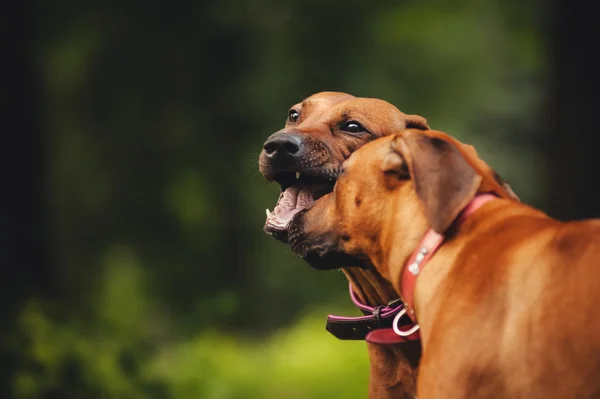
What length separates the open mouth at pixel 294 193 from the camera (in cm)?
487

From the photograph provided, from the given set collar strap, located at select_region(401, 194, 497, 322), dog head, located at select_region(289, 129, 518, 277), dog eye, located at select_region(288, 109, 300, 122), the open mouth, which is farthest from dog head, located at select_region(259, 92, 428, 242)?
collar strap, located at select_region(401, 194, 497, 322)

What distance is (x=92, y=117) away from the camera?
49.0 ft

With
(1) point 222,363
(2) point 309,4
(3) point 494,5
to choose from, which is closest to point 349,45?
(2) point 309,4

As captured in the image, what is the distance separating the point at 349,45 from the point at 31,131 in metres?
6.31

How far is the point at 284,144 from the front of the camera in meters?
5.05

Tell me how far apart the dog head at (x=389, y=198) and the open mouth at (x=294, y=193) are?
0.36 meters

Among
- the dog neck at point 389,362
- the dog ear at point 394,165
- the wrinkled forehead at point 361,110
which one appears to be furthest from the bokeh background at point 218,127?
the dog ear at point 394,165

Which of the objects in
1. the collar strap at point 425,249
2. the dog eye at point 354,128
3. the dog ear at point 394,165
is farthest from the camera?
the dog eye at point 354,128

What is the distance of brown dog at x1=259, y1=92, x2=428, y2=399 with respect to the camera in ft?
16.1

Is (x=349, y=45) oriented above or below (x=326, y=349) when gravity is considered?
above

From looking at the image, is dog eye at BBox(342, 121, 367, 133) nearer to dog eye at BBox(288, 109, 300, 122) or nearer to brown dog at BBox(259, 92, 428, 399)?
brown dog at BBox(259, 92, 428, 399)

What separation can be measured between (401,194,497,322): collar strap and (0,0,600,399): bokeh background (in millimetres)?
5222

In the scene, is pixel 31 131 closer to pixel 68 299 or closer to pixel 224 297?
pixel 68 299

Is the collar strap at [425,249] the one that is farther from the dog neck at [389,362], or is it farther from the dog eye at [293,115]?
the dog eye at [293,115]
